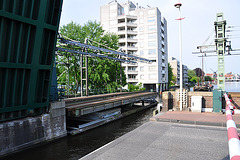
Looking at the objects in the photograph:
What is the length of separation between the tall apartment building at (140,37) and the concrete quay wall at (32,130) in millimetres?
43347

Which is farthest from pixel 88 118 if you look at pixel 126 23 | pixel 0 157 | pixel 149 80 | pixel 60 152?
pixel 126 23

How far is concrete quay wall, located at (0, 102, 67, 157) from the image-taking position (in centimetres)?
965

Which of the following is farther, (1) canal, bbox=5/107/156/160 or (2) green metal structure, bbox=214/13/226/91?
(2) green metal structure, bbox=214/13/226/91

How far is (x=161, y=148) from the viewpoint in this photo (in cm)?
612

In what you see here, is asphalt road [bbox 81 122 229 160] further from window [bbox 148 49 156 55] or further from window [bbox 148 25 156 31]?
window [bbox 148 25 156 31]

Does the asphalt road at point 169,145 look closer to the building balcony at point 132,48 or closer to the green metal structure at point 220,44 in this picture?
the green metal structure at point 220,44

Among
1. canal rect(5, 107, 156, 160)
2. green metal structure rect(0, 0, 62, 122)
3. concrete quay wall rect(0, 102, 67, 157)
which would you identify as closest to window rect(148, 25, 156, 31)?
canal rect(5, 107, 156, 160)

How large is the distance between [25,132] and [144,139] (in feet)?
25.3

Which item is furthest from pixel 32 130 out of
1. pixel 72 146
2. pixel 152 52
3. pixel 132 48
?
pixel 152 52

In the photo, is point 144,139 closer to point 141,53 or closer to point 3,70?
point 3,70

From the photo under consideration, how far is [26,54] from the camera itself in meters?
10.4

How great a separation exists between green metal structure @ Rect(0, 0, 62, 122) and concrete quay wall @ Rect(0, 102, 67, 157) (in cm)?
57

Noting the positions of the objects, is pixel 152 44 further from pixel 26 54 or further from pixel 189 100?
pixel 26 54

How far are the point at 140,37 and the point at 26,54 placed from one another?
162 feet
